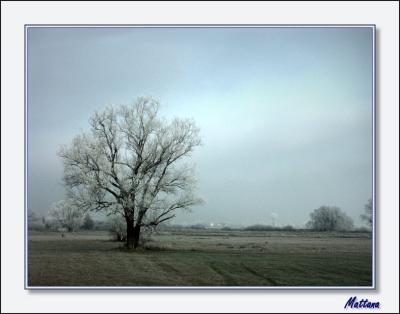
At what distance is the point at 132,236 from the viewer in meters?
11.3

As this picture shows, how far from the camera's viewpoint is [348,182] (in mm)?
10312

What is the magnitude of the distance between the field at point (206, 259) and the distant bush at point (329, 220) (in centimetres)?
18

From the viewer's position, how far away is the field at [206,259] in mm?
10055

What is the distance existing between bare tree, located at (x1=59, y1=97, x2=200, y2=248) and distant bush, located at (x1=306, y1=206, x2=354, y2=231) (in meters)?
2.56

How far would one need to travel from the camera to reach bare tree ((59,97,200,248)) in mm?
10984

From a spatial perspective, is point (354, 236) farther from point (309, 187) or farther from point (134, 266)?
point (134, 266)

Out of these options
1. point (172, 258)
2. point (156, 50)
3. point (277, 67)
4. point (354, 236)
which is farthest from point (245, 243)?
point (156, 50)

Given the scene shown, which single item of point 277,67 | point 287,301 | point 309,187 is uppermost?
point 277,67

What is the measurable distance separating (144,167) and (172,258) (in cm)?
226

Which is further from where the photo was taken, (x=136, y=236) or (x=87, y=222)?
(x=136, y=236)

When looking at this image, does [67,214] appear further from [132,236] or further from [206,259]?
[206,259]

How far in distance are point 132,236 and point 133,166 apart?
1.63 meters

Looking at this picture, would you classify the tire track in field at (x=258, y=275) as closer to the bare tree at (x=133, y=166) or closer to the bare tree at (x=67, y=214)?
the bare tree at (x=133, y=166)

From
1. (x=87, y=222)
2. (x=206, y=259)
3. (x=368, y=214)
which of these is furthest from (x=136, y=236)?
(x=368, y=214)
